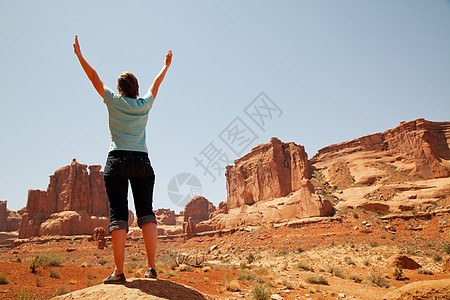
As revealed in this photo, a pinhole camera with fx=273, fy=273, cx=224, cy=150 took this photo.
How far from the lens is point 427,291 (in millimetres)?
4148

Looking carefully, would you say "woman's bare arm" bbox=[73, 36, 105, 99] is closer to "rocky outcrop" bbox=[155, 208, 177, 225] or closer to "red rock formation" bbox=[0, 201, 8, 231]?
"rocky outcrop" bbox=[155, 208, 177, 225]

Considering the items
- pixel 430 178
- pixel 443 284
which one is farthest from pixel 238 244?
pixel 443 284

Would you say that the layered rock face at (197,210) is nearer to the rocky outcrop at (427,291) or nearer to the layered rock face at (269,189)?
the layered rock face at (269,189)

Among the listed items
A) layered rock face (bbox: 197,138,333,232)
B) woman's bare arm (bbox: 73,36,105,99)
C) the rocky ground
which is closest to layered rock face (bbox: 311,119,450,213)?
the rocky ground

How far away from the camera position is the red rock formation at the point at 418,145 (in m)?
43.6

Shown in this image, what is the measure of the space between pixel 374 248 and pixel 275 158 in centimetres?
3257

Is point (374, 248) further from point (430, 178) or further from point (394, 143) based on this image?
point (394, 143)

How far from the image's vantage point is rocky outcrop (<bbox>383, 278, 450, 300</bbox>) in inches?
157

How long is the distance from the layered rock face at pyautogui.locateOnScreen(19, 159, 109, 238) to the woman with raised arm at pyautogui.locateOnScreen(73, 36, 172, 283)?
6129 cm

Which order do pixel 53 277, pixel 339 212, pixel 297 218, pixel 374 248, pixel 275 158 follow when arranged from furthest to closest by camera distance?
pixel 275 158 → pixel 297 218 → pixel 339 212 → pixel 374 248 → pixel 53 277

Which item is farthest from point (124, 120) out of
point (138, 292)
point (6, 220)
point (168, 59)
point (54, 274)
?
point (6, 220)

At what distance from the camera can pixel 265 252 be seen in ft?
106

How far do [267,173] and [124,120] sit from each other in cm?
5436

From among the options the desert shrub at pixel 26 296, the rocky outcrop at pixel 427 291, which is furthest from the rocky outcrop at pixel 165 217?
the rocky outcrop at pixel 427 291
